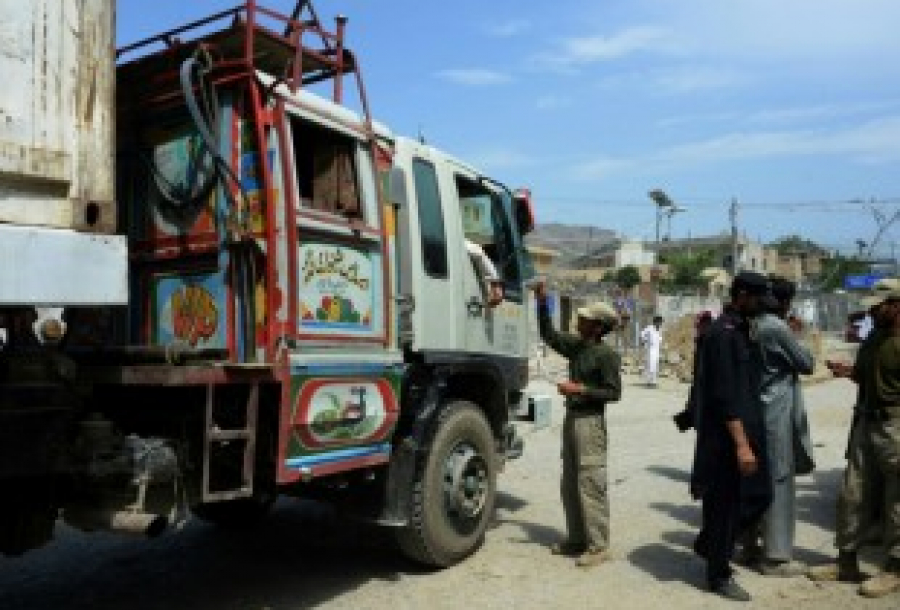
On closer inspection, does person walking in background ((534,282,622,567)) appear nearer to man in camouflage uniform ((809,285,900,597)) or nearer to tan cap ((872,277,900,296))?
man in camouflage uniform ((809,285,900,597))

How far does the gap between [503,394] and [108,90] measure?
3794mm

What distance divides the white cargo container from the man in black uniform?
346 cm

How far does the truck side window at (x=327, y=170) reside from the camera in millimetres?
5023

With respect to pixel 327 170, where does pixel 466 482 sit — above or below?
below

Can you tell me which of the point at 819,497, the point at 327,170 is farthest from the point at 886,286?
the point at 327,170

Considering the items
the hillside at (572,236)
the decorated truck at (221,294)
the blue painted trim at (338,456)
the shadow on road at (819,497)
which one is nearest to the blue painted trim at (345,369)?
the decorated truck at (221,294)

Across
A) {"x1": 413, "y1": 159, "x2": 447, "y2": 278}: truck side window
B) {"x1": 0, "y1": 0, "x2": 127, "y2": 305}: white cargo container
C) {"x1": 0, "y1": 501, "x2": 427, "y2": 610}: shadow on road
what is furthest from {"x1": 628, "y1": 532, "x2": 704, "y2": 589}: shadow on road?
{"x1": 0, "y1": 0, "x2": 127, "y2": 305}: white cargo container

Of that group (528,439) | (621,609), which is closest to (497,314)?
(621,609)

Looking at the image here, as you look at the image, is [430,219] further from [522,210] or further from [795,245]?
[795,245]

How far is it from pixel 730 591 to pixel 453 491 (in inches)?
68.2

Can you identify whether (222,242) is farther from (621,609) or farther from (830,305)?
(830,305)

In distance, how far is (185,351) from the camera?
4.34 m

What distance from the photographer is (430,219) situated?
5965 mm

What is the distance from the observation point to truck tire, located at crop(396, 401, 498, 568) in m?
5.70
